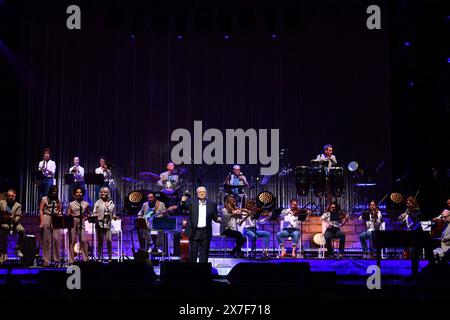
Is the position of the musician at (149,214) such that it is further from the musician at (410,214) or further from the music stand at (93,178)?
the musician at (410,214)

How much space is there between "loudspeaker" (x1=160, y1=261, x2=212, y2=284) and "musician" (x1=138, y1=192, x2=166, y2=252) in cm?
578

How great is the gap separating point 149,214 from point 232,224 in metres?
1.88

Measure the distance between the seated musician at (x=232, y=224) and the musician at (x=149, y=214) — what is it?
1399mm

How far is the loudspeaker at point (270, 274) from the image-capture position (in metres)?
7.83

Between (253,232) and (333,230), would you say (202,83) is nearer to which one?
(253,232)

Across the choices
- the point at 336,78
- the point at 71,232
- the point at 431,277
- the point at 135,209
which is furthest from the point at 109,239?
the point at 336,78

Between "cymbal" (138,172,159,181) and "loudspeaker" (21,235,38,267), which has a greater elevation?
"cymbal" (138,172,159,181)

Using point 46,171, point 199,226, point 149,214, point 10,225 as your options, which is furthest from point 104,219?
point 46,171

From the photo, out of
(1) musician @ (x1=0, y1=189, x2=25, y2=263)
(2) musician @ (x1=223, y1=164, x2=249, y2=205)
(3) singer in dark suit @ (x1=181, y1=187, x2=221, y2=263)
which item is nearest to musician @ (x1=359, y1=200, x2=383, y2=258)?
(2) musician @ (x1=223, y1=164, x2=249, y2=205)

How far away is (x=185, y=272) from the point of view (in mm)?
8102

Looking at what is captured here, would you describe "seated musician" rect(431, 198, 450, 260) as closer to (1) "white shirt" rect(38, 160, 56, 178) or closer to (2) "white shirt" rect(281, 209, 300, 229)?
(2) "white shirt" rect(281, 209, 300, 229)

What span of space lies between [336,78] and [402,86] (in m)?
1.92

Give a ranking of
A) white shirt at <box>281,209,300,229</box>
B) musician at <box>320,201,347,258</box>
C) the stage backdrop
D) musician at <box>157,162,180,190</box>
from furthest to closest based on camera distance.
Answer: the stage backdrop, musician at <box>157,162,180,190</box>, white shirt at <box>281,209,300,229</box>, musician at <box>320,201,347,258</box>

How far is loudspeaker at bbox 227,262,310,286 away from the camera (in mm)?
7830
